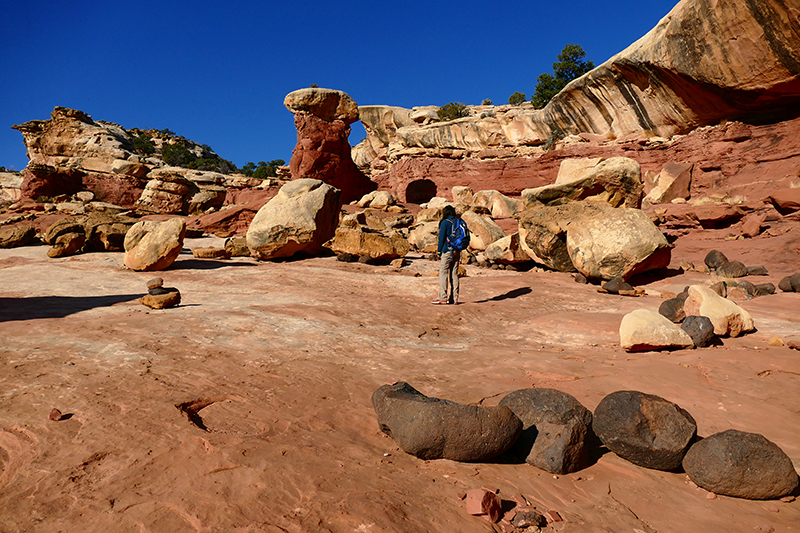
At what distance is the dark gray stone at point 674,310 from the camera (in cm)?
554

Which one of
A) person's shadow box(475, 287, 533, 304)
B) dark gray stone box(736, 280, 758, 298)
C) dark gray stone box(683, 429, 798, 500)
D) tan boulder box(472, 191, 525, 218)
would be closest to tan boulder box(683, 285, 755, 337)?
dark gray stone box(736, 280, 758, 298)

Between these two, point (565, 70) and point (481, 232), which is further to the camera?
point (565, 70)

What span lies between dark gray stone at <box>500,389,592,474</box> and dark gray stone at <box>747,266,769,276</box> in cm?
917

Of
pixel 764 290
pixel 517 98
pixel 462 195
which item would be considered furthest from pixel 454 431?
pixel 517 98

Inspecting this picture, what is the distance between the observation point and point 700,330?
15.4 feet

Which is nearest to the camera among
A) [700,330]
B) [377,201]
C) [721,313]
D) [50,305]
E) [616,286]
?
[700,330]

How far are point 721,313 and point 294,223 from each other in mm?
9297

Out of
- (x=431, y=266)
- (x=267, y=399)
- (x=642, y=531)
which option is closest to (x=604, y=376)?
(x=642, y=531)

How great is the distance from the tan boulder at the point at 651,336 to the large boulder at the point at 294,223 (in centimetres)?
852

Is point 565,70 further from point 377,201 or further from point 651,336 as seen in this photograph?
point 651,336

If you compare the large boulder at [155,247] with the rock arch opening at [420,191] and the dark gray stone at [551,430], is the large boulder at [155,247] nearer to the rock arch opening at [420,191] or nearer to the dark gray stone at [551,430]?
the dark gray stone at [551,430]

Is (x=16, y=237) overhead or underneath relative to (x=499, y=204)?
underneath

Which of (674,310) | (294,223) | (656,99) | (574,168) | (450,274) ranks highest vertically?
(656,99)

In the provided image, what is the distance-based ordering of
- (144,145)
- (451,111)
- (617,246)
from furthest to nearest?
(144,145)
(451,111)
(617,246)
